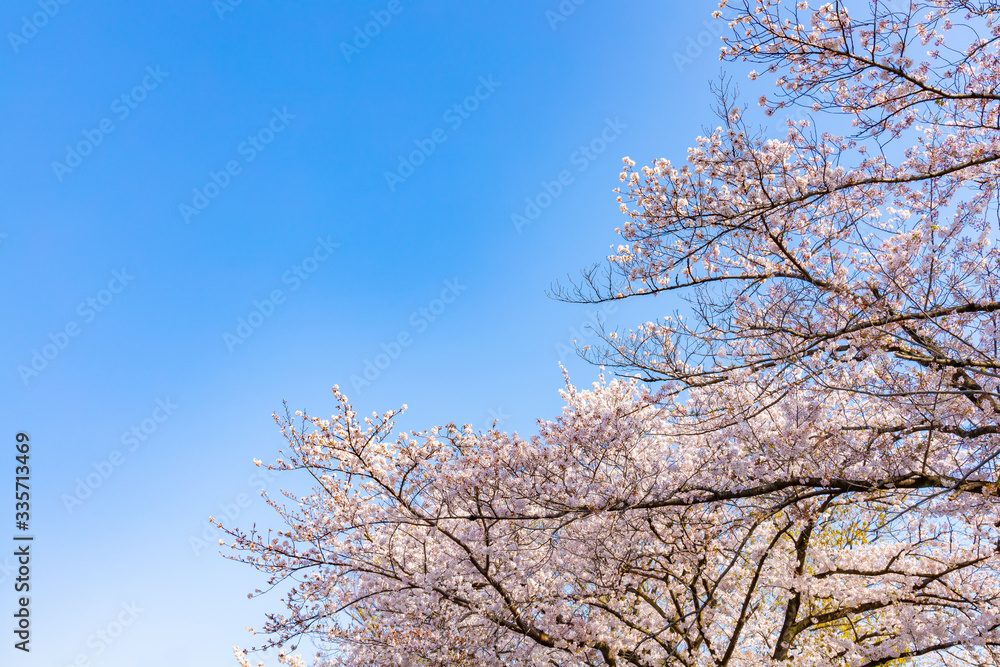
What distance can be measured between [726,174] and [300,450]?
18.9 ft

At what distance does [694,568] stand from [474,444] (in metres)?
3.34

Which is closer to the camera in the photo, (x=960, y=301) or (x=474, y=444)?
(x=960, y=301)

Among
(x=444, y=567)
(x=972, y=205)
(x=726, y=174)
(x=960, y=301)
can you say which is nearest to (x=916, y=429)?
(x=960, y=301)

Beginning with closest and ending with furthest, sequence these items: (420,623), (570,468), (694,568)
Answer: (570,468)
(694,568)
(420,623)

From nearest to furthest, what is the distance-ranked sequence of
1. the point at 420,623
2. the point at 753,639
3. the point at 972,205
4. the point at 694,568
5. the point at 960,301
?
the point at 960,301
the point at 972,205
the point at 694,568
the point at 420,623
the point at 753,639

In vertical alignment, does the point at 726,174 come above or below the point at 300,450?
above

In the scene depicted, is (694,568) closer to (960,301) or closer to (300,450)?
(960,301)

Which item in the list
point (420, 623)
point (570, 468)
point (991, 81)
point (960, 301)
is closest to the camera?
point (991, 81)

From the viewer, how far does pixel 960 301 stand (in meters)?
5.52

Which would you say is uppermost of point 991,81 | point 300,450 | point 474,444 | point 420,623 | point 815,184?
point 991,81

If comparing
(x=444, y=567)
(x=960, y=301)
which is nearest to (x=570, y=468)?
(x=444, y=567)

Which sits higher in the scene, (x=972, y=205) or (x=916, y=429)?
(x=972, y=205)

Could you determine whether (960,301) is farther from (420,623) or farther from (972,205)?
(420,623)

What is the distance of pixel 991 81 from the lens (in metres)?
5.18
